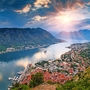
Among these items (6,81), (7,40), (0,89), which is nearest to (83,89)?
(0,89)

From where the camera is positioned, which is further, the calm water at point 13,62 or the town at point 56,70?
the calm water at point 13,62

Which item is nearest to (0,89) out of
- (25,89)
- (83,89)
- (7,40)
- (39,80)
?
(39,80)

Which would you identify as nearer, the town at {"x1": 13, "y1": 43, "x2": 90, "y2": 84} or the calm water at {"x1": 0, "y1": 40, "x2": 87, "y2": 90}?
the town at {"x1": 13, "y1": 43, "x2": 90, "y2": 84}

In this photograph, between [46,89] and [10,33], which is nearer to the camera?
[46,89]

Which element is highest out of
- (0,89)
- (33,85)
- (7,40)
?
(7,40)

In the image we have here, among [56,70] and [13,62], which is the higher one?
[13,62]

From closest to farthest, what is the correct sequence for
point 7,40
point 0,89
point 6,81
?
point 0,89
point 6,81
point 7,40

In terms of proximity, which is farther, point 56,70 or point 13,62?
point 13,62

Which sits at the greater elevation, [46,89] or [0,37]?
[0,37]

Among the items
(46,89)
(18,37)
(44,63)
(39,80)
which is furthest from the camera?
(18,37)

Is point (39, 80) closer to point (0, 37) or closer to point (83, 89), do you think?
point (83, 89)
